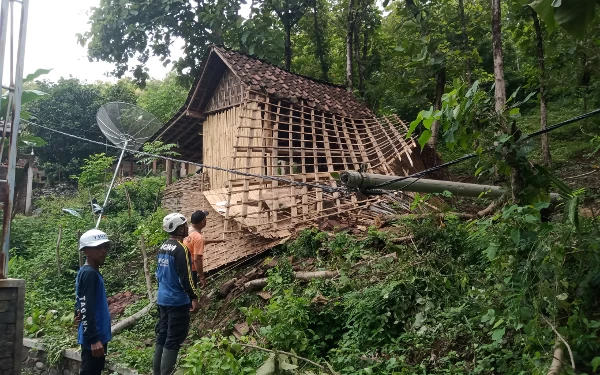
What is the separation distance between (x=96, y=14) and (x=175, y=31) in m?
2.62

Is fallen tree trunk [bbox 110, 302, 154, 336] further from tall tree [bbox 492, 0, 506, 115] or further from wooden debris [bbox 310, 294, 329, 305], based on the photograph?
tall tree [bbox 492, 0, 506, 115]

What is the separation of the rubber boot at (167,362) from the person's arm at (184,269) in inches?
20.7

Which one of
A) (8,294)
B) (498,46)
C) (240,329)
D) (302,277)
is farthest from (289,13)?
(8,294)

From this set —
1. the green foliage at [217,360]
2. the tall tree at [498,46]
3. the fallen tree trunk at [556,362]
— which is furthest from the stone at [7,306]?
the tall tree at [498,46]

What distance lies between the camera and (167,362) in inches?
177

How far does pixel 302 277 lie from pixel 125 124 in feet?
23.2

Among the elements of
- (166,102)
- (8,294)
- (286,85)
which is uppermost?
(166,102)

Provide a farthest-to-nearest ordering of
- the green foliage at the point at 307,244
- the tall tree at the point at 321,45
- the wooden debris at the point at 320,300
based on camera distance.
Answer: the tall tree at the point at 321,45
the green foliage at the point at 307,244
the wooden debris at the point at 320,300

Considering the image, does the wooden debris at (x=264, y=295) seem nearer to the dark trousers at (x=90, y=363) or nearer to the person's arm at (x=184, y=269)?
the person's arm at (x=184, y=269)

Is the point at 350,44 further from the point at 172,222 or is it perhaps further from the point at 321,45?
the point at 172,222

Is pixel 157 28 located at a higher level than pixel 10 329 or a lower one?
A: higher

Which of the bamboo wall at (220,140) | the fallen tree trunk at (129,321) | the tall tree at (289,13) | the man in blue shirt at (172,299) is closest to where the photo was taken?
the man in blue shirt at (172,299)

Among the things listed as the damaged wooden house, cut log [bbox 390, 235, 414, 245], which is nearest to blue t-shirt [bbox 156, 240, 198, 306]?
the damaged wooden house

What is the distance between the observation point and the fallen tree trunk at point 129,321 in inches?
276
